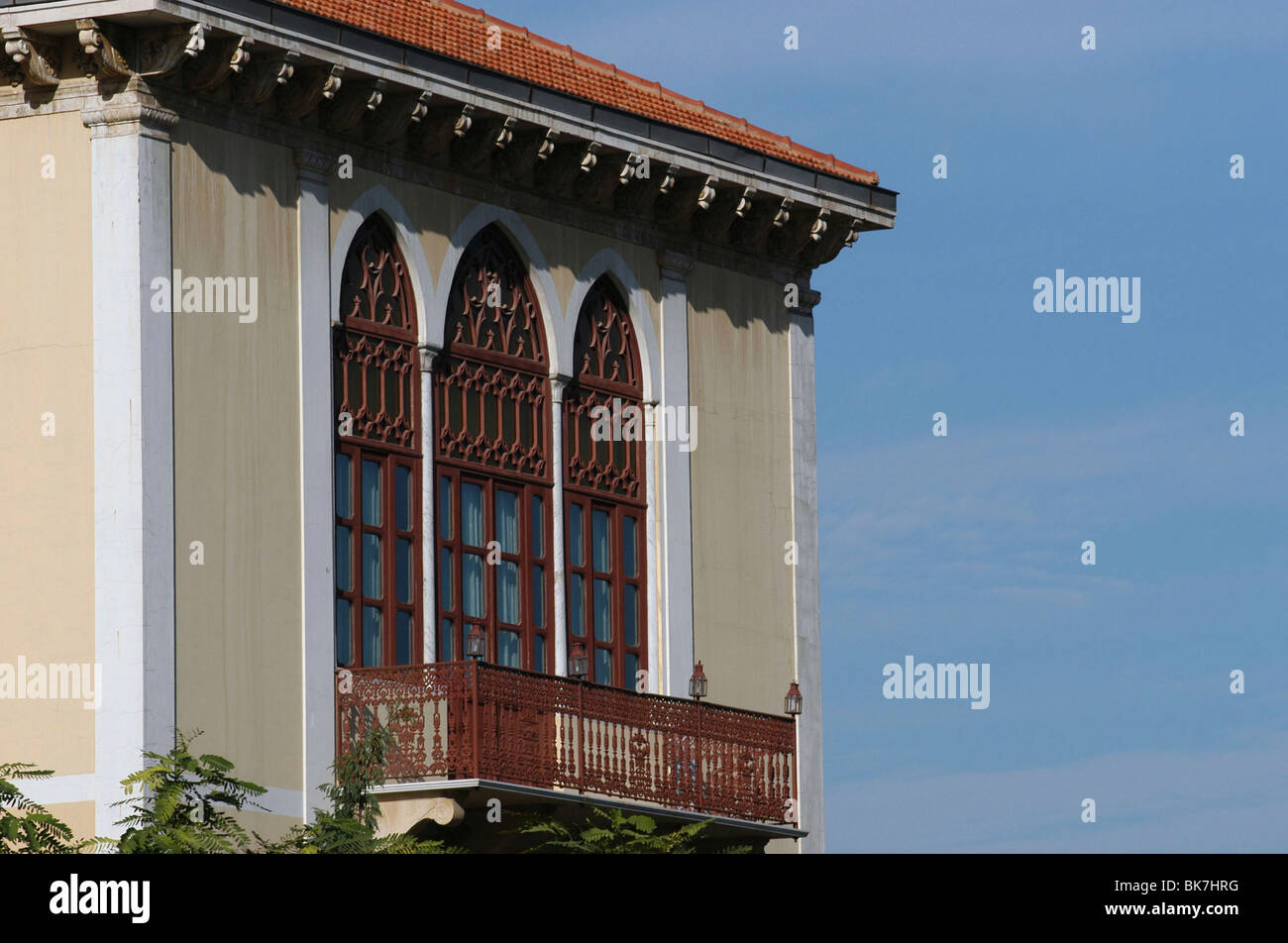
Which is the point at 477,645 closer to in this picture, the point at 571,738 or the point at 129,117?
the point at 571,738

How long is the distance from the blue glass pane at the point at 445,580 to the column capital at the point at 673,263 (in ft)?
12.6

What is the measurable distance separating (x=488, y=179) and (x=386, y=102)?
1582mm

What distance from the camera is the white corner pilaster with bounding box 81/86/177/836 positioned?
2048 cm

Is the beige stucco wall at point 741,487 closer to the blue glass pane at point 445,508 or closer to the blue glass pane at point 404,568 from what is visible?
the blue glass pane at point 445,508

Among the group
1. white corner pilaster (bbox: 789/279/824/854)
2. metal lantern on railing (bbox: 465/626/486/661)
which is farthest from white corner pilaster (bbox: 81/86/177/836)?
white corner pilaster (bbox: 789/279/824/854)

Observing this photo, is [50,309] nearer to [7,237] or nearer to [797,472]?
[7,237]

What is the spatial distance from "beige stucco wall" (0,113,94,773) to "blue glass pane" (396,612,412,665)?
3066 mm

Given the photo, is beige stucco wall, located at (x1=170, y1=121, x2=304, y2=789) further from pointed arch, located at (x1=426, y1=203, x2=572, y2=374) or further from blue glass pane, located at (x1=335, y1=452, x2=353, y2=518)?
pointed arch, located at (x1=426, y1=203, x2=572, y2=374)

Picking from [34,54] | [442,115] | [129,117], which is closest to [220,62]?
[129,117]

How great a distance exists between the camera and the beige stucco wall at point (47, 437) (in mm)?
20797

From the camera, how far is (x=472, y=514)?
2402 centimetres

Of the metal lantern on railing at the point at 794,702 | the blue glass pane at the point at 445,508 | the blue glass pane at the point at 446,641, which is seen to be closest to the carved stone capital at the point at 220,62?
the blue glass pane at the point at 445,508
